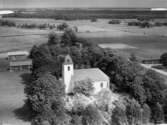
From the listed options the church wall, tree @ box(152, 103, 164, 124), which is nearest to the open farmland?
the church wall

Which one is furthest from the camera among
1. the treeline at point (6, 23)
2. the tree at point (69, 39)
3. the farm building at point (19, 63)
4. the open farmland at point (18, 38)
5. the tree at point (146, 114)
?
the treeline at point (6, 23)

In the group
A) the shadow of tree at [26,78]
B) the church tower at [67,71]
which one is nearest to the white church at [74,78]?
the church tower at [67,71]

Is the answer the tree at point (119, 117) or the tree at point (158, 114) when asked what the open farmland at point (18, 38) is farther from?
the tree at point (158, 114)

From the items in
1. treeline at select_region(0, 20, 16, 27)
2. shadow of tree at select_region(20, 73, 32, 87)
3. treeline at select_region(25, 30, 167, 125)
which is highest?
treeline at select_region(0, 20, 16, 27)

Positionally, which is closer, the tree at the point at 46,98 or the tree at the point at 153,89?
the tree at the point at 46,98

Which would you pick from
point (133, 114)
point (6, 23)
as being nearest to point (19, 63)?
point (133, 114)

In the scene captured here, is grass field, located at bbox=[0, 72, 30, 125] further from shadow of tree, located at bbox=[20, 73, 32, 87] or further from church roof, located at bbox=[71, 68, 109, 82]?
church roof, located at bbox=[71, 68, 109, 82]

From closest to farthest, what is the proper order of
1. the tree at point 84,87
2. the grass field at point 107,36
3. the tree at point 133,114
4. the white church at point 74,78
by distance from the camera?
the tree at point 133,114 < the tree at point 84,87 < the white church at point 74,78 < the grass field at point 107,36

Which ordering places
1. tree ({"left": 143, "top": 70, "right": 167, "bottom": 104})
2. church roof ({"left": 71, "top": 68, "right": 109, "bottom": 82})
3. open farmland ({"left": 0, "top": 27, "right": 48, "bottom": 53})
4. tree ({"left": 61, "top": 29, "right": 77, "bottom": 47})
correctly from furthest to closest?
open farmland ({"left": 0, "top": 27, "right": 48, "bottom": 53}), tree ({"left": 61, "top": 29, "right": 77, "bottom": 47}), church roof ({"left": 71, "top": 68, "right": 109, "bottom": 82}), tree ({"left": 143, "top": 70, "right": 167, "bottom": 104})

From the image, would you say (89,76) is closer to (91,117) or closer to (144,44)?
(91,117)

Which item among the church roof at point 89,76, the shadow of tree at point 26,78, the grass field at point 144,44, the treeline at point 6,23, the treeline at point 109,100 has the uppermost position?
the treeline at point 6,23

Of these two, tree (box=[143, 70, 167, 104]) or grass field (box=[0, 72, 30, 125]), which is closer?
grass field (box=[0, 72, 30, 125])
